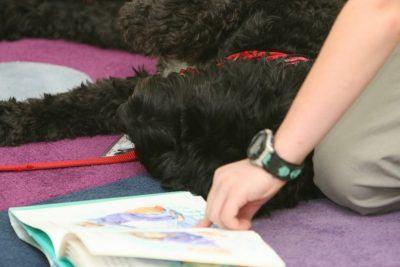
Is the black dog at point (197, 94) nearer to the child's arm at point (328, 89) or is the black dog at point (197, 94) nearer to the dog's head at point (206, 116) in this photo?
the dog's head at point (206, 116)

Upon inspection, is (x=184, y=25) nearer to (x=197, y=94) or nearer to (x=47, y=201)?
(x=197, y=94)

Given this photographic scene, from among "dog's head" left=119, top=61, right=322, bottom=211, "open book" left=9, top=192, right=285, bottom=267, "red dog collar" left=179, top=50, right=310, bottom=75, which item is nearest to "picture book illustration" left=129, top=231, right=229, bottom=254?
"open book" left=9, top=192, right=285, bottom=267

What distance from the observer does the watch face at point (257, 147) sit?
90 cm

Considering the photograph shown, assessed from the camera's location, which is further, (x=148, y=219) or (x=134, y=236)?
(x=148, y=219)

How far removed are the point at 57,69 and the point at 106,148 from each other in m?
0.61

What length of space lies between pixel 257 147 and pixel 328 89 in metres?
0.13

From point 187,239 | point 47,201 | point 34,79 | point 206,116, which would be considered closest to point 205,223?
point 187,239

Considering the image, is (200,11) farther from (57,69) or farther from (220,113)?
(57,69)

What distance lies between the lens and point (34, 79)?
1855mm

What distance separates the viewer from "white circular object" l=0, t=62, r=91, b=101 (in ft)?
5.70

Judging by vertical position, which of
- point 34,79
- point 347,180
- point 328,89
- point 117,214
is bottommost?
point 34,79

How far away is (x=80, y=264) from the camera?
86 cm

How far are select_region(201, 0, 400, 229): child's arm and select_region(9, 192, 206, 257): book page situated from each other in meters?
0.14

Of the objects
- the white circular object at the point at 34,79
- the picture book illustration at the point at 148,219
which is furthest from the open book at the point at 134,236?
the white circular object at the point at 34,79
